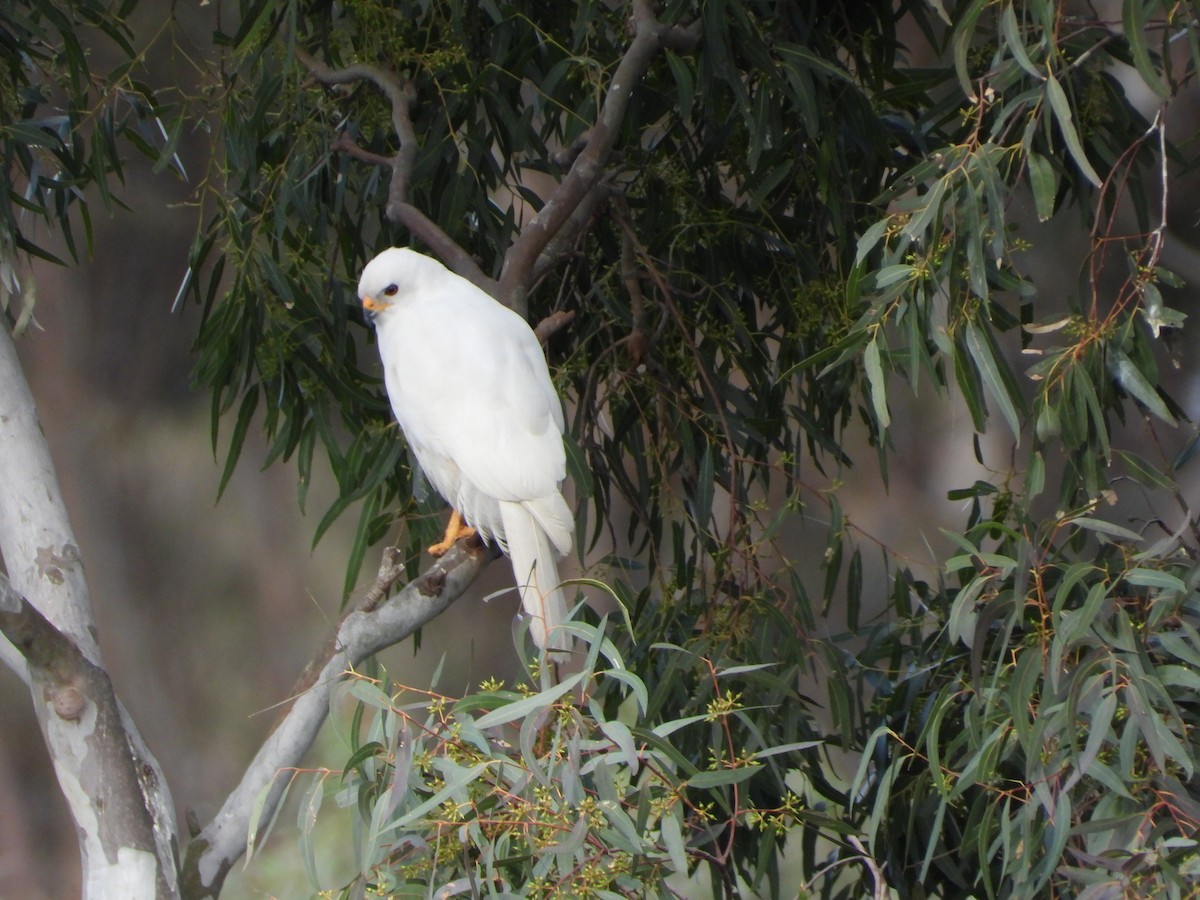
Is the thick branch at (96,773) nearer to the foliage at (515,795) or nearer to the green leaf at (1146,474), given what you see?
the foliage at (515,795)

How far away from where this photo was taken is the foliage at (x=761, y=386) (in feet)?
2.92

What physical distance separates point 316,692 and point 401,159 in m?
0.59

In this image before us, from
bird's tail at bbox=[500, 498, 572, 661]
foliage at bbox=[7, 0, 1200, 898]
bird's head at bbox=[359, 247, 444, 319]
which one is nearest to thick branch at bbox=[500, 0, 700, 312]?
foliage at bbox=[7, 0, 1200, 898]

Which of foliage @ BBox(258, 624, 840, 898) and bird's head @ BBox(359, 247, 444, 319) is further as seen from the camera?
bird's head @ BBox(359, 247, 444, 319)

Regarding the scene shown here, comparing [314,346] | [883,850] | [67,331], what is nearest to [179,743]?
[67,331]

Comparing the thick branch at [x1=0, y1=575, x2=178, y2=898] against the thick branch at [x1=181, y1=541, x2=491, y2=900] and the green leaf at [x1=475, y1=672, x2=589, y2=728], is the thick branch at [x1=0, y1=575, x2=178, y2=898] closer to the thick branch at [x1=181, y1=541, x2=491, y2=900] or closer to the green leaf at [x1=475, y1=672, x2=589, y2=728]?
the thick branch at [x1=181, y1=541, x2=491, y2=900]

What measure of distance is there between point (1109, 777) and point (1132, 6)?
22.1 inches

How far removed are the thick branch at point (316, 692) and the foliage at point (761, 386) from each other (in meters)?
0.15

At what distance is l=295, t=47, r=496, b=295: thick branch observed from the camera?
4.21 ft

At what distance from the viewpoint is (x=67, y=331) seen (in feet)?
10.5

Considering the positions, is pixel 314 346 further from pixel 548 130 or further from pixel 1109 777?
pixel 1109 777

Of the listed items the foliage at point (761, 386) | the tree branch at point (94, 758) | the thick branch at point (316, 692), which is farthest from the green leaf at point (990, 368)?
the tree branch at point (94, 758)

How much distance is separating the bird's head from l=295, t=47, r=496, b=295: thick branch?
26 mm

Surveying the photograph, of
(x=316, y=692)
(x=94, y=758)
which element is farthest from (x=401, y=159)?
(x=94, y=758)
